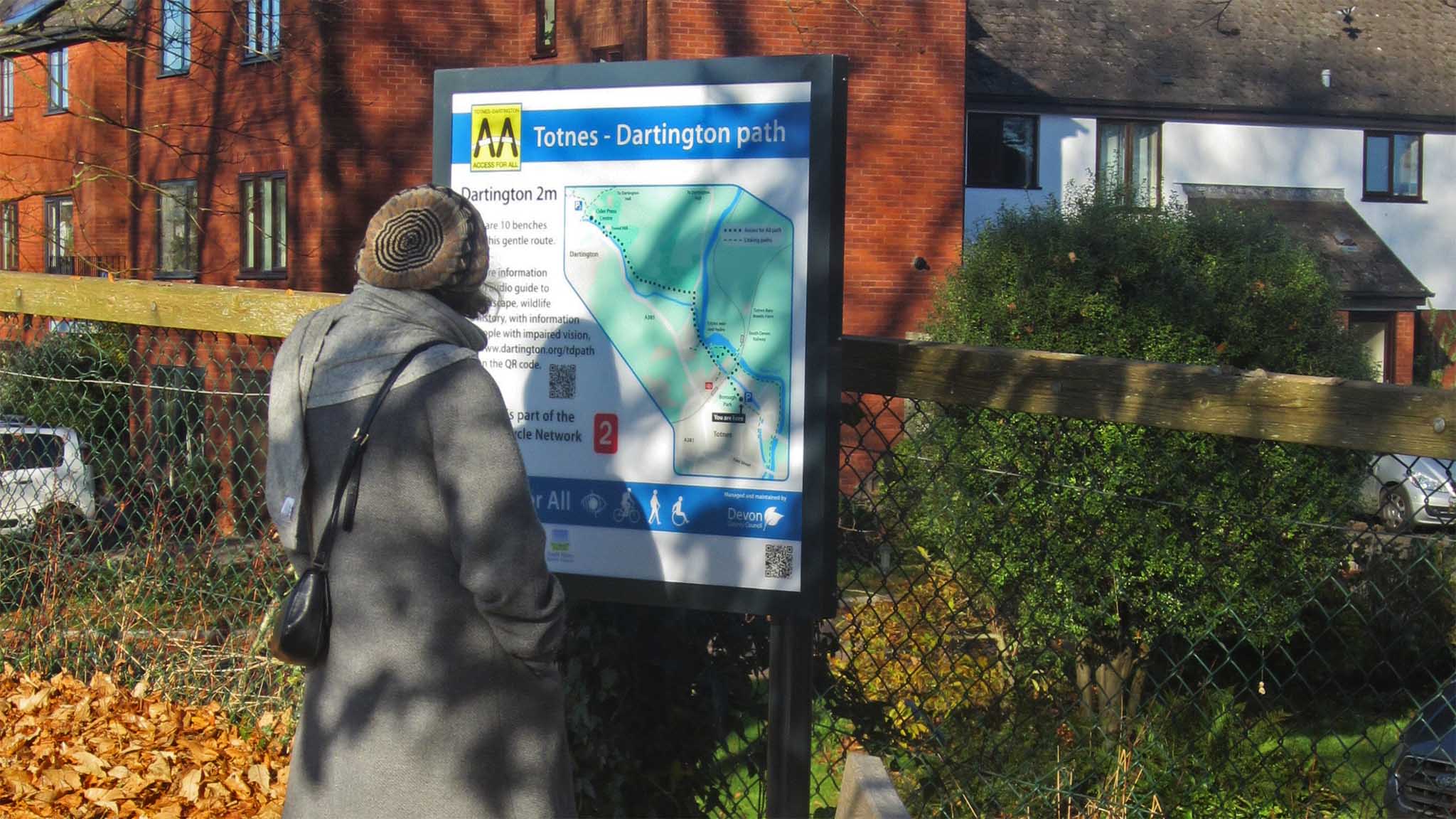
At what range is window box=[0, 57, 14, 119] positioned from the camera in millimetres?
27641

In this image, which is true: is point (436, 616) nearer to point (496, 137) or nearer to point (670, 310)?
point (670, 310)

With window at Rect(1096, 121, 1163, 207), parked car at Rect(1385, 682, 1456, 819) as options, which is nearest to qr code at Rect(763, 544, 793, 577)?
parked car at Rect(1385, 682, 1456, 819)

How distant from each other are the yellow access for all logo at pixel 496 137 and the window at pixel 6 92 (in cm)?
2814

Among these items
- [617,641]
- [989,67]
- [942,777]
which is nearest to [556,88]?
[617,641]

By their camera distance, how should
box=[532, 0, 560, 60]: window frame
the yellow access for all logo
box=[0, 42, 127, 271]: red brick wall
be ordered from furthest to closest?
box=[0, 42, 127, 271]: red brick wall, box=[532, 0, 560, 60]: window frame, the yellow access for all logo

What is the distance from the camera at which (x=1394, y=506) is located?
4.14m

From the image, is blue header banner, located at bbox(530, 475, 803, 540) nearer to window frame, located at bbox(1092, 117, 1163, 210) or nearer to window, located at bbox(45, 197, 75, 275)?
window, located at bbox(45, 197, 75, 275)

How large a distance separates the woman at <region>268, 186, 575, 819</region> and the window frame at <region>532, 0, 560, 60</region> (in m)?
18.9

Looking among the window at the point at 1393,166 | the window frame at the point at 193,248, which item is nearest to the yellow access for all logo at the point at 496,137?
the window frame at the point at 193,248

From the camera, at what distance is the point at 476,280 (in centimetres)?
267

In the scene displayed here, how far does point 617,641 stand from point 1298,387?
1669 mm

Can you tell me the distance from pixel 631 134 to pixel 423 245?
669mm

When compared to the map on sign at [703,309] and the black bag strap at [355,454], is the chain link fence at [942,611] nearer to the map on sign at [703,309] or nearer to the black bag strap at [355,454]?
the map on sign at [703,309]

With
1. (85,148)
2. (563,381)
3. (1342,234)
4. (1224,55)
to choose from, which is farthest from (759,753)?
(1224,55)
